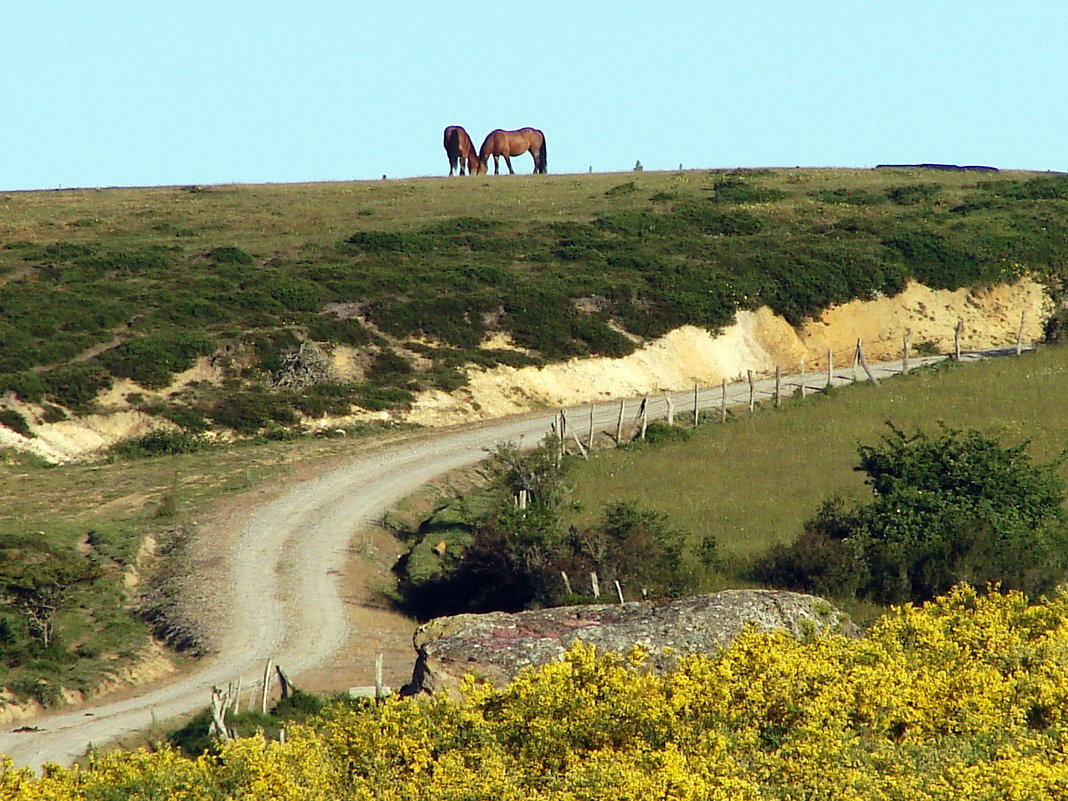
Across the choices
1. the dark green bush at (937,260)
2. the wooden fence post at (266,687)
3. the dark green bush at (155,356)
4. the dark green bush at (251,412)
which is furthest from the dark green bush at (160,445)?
the dark green bush at (937,260)

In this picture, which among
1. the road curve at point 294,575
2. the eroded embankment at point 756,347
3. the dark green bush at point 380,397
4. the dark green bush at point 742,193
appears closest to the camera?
the road curve at point 294,575

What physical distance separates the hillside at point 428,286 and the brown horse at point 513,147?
12.0 metres

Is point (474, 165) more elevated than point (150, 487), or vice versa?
point (474, 165)

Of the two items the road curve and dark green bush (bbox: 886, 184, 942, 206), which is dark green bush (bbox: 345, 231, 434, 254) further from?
dark green bush (bbox: 886, 184, 942, 206)

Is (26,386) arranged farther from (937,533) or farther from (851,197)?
(851,197)

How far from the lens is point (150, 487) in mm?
42562

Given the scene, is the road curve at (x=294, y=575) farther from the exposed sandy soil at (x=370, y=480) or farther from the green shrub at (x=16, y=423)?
the green shrub at (x=16, y=423)

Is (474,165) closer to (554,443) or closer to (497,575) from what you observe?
(554,443)

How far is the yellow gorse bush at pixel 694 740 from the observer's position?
1608cm

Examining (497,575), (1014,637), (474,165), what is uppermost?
(474,165)

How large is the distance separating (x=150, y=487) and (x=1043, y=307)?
156ft

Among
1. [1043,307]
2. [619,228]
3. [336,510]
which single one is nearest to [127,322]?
[336,510]

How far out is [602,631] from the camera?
2406cm

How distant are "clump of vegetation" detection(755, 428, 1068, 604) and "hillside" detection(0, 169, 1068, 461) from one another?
2352 centimetres
